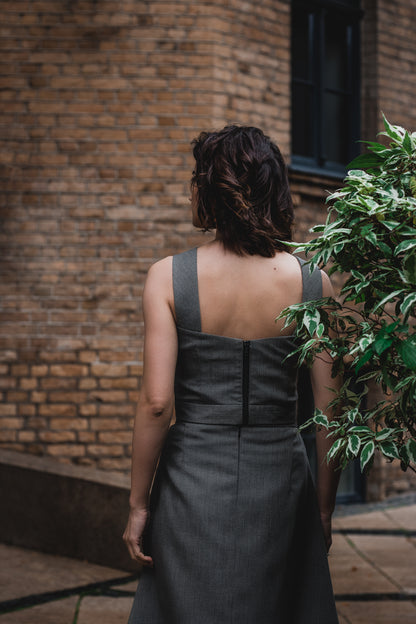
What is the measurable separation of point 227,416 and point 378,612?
2597 mm

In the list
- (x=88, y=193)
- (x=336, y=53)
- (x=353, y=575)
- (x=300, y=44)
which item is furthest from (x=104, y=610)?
(x=336, y=53)

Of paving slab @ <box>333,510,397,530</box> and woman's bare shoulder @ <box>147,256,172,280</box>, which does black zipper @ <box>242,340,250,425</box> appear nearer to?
woman's bare shoulder @ <box>147,256,172,280</box>

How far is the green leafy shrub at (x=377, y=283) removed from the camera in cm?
178

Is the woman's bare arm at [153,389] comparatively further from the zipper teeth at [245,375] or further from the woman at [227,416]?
the zipper teeth at [245,375]

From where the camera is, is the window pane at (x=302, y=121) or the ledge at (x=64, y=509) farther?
the window pane at (x=302, y=121)

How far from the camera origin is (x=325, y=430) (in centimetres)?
226

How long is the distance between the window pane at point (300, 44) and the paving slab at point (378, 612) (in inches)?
192

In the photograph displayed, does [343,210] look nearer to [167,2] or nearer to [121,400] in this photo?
[121,400]

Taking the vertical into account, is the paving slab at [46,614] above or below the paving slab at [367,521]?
above

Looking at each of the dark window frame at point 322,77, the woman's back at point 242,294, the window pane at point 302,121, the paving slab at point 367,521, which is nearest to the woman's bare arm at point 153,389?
the woman's back at point 242,294

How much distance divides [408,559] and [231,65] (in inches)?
161

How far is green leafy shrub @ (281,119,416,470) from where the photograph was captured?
1777 mm

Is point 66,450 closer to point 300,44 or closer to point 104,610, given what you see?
point 104,610

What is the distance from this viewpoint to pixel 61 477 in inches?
199
